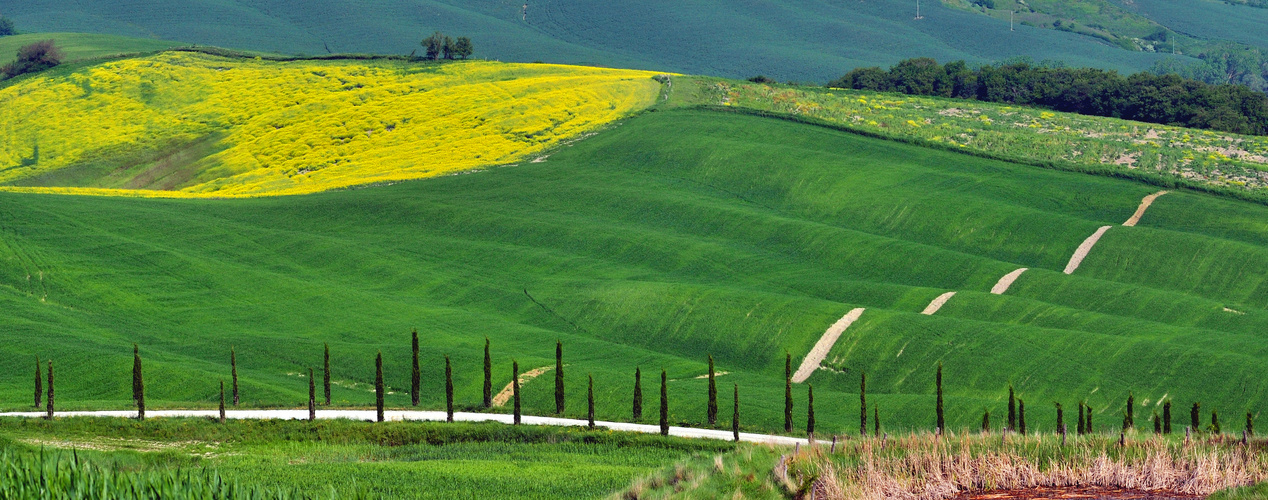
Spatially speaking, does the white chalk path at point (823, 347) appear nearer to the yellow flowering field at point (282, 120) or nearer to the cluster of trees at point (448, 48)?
the yellow flowering field at point (282, 120)

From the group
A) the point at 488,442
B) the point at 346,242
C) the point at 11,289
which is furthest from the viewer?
the point at 346,242

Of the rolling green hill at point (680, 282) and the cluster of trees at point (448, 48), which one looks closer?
the rolling green hill at point (680, 282)

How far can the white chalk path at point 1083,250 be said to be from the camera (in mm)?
103875

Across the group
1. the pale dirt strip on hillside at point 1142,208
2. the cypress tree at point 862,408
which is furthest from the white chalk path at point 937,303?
the pale dirt strip on hillside at point 1142,208

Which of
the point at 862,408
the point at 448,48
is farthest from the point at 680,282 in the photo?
the point at 448,48

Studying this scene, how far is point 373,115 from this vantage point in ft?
503

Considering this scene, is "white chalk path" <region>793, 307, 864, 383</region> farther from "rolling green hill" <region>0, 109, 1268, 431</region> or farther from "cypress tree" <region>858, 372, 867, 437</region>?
"cypress tree" <region>858, 372, 867, 437</region>

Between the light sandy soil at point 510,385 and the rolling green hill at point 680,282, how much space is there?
38.5 inches

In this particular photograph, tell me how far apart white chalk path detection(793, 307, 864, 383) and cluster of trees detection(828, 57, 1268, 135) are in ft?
270

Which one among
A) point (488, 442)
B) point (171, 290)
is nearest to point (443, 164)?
point (171, 290)

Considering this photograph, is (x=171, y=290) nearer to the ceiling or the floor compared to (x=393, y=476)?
nearer to the floor

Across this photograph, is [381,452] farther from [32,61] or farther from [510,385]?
[32,61]

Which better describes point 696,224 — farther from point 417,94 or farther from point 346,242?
point 417,94

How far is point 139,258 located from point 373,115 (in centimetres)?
5255
